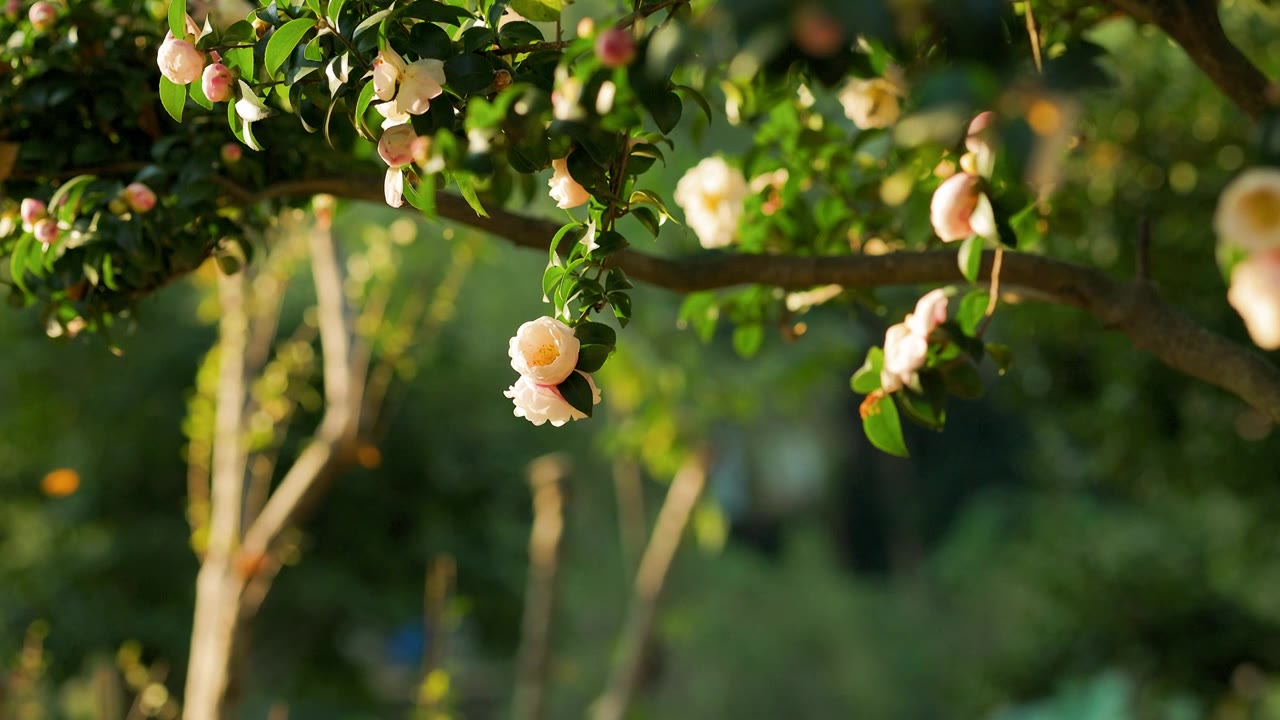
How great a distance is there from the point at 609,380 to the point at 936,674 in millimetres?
5026

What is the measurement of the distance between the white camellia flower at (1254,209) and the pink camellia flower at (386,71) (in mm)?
536

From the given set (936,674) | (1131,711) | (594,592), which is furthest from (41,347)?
(936,674)

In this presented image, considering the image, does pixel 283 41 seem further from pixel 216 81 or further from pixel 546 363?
pixel 546 363

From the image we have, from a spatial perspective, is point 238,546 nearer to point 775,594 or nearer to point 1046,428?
point 1046,428

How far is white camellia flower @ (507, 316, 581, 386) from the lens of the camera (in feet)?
2.66

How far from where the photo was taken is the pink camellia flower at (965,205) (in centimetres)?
83

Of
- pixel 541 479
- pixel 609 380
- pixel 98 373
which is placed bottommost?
pixel 98 373

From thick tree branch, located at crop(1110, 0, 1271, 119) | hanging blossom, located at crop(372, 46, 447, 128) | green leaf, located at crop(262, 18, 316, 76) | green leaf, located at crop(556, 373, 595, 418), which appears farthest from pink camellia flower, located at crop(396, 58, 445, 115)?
thick tree branch, located at crop(1110, 0, 1271, 119)

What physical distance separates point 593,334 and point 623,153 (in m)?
0.13

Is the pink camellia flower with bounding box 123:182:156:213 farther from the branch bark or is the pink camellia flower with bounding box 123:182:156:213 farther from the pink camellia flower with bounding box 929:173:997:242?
the pink camellia flower with bounding box 929:173:997:242

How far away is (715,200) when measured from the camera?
1.51 meters

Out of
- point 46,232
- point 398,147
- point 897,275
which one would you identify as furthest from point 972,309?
point 46,232

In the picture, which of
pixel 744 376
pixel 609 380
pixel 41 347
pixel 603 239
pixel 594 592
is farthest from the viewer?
pixel 594 592

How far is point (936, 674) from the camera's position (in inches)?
313
